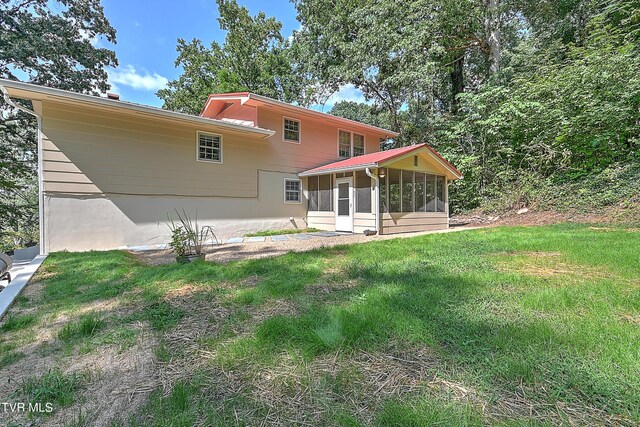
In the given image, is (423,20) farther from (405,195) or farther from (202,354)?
(202,354)

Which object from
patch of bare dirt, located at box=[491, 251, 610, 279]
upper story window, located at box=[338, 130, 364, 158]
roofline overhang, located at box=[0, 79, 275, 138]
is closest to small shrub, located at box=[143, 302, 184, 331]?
patch of bare dirt, located at box=[491, 251, 610, 279]

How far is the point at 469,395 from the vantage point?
151cm

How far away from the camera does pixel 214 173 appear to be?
9.42 m

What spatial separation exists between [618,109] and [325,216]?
1084 centimetres

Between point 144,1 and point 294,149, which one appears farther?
point 294,149

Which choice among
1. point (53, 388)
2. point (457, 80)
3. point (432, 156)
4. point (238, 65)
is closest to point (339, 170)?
point (432, 156)

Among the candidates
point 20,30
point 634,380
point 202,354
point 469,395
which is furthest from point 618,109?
point 20,30

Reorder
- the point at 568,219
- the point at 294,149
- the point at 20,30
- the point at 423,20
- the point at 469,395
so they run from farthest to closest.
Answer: the point at 423,20, the point at 294,149, the point at 20,30, the point at 568,219, the point at 469,395

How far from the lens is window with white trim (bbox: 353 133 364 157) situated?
13320mm

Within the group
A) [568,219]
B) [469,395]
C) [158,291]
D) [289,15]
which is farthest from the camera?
[289,15]

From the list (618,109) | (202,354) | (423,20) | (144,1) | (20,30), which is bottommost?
(202,354)

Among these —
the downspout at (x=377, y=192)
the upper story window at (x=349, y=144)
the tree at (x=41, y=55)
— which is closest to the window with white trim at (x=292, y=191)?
the upper story window at (x=349, y=144)

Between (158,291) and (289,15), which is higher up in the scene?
(289,15)

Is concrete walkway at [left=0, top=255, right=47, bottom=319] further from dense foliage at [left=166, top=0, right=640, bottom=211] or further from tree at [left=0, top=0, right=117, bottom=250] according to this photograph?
dense foliage at [left=166, top=0, right=640, bottom=211]
